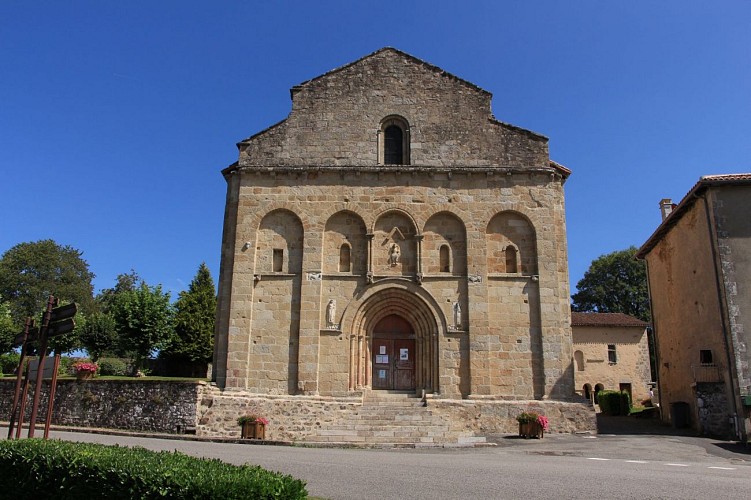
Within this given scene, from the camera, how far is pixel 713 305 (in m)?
19.7

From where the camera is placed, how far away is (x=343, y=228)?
21.4 meters

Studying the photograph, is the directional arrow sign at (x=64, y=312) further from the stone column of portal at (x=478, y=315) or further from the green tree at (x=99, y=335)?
the green tree at (x=99, y=335)

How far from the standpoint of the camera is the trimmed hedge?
19.7 feet

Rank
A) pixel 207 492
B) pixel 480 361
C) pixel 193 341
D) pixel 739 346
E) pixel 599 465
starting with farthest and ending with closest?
pixel 193 341 → pixel 480 361 → pixel 739 346 → pixel 599 465 → pixel 207 492

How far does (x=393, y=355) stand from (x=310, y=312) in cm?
359

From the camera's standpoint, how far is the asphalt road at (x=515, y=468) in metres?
8.83

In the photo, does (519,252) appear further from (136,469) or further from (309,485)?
(136,469)

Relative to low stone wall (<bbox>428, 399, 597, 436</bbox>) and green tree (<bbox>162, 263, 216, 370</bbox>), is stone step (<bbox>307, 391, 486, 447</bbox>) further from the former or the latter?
green tree (<bbox>162, 263, 216, 370</bbox>)

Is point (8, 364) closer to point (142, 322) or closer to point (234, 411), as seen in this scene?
point (142, 322)

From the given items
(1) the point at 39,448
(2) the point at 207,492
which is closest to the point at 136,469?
(2) the point at 207,492

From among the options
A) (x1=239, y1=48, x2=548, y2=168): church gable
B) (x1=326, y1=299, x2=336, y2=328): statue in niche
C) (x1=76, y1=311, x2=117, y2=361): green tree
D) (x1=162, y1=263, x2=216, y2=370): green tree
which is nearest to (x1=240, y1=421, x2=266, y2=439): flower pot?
(x1=326, y1=299, x2=336, y2=328): statue in niche

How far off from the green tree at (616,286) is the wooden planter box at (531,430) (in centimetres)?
4056

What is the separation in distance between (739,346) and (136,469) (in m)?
18.9

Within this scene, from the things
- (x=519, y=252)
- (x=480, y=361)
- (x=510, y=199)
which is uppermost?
(x=510, y=199)
